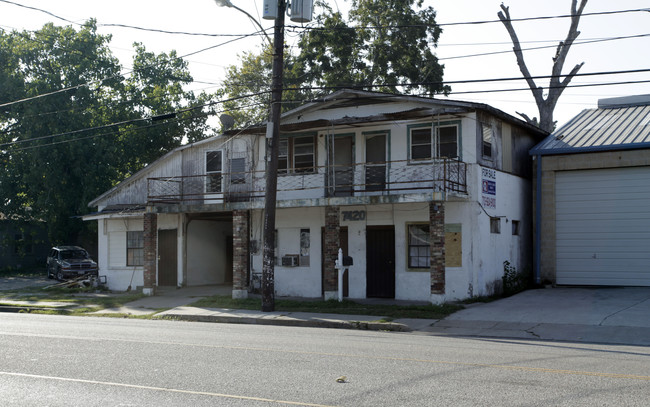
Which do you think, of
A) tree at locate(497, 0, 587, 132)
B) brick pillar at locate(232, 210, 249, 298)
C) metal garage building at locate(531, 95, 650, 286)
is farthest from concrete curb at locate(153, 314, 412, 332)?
tree at locate(497, 0, 587, 132)

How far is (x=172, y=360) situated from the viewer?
9781 mm

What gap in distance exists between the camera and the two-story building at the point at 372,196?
20.8m

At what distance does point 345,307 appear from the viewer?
1961 cm

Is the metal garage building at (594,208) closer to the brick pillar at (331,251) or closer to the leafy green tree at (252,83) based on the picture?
the brick pillar at (331,251)

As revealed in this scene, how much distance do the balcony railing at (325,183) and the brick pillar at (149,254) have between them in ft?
2.59

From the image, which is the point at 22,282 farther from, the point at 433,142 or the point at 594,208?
the point at 594,208

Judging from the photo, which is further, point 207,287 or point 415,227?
point 207,287

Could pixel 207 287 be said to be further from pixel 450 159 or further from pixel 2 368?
pixel 2 368

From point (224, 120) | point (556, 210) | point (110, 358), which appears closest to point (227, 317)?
point (110, 358)

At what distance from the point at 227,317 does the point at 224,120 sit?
1035cm

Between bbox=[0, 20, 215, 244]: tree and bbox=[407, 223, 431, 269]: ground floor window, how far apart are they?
58.7ft

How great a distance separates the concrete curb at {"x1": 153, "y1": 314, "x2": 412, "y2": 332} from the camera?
53.4 feet

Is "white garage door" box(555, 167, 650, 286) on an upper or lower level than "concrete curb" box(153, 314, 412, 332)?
upper

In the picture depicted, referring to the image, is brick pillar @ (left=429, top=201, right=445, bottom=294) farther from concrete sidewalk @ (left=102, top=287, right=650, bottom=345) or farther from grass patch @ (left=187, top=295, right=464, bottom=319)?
concrete sidewalk @ (left=102, top=287, right=650, bottom=345)
